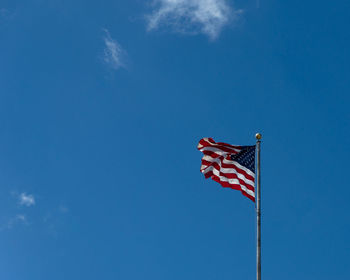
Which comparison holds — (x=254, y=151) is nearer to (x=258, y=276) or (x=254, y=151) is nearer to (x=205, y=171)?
(x=205, y=171)

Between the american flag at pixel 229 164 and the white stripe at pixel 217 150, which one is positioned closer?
the american flag at pixel 229 164

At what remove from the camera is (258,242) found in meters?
26.4

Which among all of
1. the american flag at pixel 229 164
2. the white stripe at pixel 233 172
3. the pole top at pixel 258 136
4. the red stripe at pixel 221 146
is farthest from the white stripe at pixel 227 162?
the pole top at pixel 258 136

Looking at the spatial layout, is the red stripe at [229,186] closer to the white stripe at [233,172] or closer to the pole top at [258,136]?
the white stripe at [233,172]

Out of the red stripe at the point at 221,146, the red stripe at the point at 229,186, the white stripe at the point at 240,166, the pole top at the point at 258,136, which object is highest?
the red stripe at the point at 221,146

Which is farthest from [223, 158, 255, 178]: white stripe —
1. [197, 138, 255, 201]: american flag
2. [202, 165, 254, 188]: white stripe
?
[202, 165, 254, 188]: white stripe

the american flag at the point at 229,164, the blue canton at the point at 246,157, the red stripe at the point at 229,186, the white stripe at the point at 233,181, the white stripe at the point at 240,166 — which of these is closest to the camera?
the red stripe at the point at 229,186

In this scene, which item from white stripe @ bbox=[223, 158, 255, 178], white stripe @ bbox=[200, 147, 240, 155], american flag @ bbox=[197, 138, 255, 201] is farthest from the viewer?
white stripe @ bbox=[200, 147, 240, 155]

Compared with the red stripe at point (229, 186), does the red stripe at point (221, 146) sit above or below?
above

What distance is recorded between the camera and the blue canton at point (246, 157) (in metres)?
30.5

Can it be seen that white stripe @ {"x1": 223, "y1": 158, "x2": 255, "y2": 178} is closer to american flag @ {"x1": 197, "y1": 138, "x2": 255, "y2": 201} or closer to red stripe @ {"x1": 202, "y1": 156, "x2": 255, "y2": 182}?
american flag @ {"x1": 197, "y1": 138, "x2": 255, "y2": 201}

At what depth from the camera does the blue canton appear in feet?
100

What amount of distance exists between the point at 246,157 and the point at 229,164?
3.34 feet

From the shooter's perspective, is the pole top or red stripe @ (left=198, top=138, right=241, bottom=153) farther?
red stripe @ (left=198, top=138, right=241, bottom=153)
